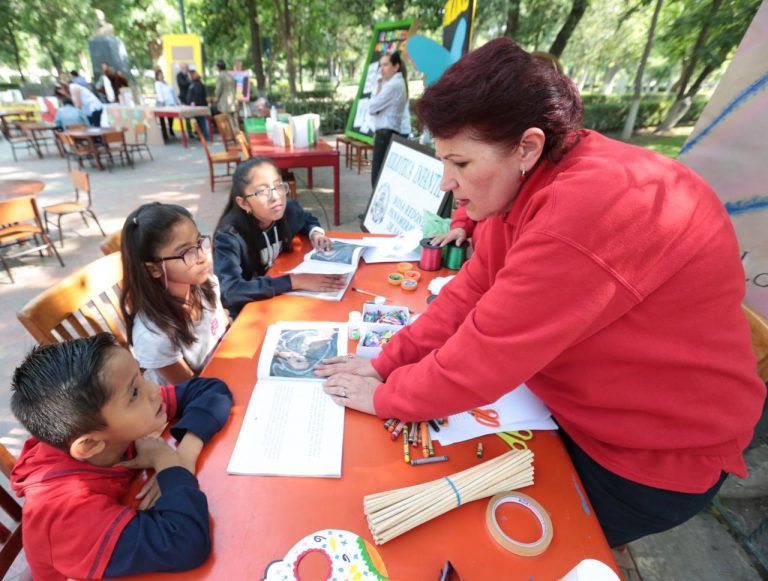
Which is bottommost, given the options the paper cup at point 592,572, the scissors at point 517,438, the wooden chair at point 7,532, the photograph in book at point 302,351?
the wooden chair at point 7,532

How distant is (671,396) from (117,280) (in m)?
2.02

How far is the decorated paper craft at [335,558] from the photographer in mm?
753

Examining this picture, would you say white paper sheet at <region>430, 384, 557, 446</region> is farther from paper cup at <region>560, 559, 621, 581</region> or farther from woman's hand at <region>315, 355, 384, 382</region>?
paper cup at <region>560, 559, 621, 581</region>

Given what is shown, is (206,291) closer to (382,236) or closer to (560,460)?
(382,236)

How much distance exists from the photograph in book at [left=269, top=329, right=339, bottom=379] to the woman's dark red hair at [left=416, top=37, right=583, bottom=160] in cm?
84

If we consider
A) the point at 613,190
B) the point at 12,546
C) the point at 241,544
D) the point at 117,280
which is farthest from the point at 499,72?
the point at 12,546

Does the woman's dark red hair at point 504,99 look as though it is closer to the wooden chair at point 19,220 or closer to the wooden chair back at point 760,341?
the wooden chair back at point 760,341

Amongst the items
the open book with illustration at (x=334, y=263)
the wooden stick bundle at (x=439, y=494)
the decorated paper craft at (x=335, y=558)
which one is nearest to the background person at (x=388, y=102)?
the open book with illustration at (x=334, y=263)

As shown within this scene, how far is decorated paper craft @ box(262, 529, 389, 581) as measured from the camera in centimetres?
75

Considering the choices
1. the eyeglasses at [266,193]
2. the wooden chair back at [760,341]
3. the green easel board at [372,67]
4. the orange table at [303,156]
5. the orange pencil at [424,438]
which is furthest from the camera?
the green easel board at [372,67]

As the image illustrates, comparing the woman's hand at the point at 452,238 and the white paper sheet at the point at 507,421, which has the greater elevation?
the woman's hand at the point at 452,238

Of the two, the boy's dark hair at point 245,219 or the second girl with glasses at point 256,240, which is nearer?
the second girl with glasses at point 256,240

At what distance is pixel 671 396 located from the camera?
881 mm

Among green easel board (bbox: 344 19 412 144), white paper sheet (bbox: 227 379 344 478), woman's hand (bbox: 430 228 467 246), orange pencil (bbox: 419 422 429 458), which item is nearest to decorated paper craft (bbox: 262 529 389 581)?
white paper sheet (bbox: 227 379 344 478)
